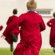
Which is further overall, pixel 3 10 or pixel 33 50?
pixel 3 10

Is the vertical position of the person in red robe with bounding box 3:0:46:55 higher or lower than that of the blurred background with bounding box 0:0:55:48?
higher

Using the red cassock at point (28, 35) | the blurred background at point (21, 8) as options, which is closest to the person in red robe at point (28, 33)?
the red cassock at point (28, 35)

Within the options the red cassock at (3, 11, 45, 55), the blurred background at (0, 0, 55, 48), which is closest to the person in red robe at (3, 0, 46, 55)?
the red cassock at (3, 11, 45, 55)

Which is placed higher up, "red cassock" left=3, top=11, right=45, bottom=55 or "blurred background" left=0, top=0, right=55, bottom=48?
"red cassock" left=3, top=11, right=45, bottom=55

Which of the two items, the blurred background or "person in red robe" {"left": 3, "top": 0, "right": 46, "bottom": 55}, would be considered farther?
the blurred background

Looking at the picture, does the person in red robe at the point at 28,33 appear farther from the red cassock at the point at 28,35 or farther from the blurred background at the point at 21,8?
the blurred background at the point at 21,8

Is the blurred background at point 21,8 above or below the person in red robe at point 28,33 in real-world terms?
below

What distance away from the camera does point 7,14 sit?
13.2 m

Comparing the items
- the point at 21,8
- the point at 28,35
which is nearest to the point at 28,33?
the point at 28,35

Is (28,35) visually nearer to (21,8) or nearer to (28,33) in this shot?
(28,33)

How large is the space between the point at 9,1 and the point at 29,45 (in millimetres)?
7663

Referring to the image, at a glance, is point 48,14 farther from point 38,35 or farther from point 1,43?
point 38,35

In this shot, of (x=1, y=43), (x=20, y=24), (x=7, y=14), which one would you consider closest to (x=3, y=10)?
(x=7, y=14)

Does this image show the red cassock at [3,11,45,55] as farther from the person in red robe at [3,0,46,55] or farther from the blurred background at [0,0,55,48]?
the blurred background at [0,0,55,48]
